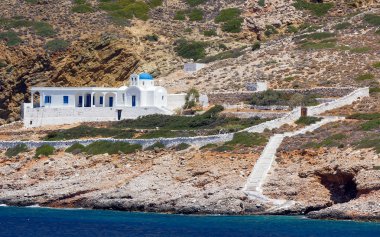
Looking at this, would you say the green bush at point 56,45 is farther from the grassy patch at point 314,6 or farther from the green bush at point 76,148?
the grassy patch at point 314,6

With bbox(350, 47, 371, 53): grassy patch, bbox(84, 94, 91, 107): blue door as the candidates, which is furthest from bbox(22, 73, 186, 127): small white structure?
bbox(350, 47, 371, 53): grassy patch

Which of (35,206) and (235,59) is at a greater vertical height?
(235,59)

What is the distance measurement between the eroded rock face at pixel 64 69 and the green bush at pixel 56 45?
0.54m

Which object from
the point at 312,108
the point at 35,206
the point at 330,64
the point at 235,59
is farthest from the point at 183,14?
the point at 35,206

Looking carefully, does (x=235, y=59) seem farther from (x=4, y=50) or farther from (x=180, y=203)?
(x=180, y=203)

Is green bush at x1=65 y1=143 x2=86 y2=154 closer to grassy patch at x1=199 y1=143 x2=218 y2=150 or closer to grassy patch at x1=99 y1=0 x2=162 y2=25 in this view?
grassy patch at x1=199 y1=143 x2=218 y2=150

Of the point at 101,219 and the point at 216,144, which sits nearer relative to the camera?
the point at 101,219

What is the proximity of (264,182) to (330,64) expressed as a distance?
28.1 metres

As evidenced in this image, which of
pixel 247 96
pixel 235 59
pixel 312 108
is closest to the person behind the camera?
pixel 312 108

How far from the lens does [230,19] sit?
117 m

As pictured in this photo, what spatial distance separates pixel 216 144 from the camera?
260 ft

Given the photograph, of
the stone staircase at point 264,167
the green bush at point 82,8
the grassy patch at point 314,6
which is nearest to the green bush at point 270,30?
the grassy patch at point 314,6

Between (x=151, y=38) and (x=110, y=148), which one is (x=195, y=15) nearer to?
(x=151, y=38)

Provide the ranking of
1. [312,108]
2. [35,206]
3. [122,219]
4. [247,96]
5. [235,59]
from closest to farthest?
1. [122,219]
2. [35,206]
3. [312,108]
4. [247,96]
5. [235,59]
